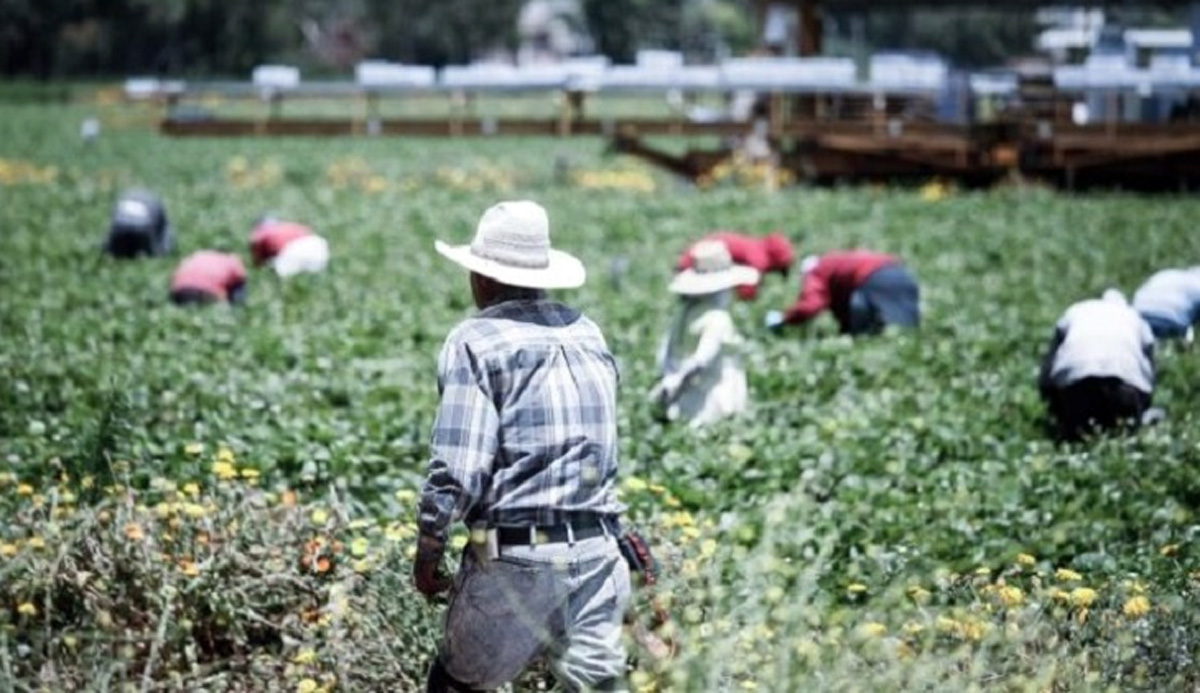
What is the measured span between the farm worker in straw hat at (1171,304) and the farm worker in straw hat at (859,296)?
1.62m

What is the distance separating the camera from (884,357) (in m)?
12.1

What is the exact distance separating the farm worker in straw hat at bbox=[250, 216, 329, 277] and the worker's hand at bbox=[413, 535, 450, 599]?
1140 centimetres

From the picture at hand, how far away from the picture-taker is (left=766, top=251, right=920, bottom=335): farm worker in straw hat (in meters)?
13.1

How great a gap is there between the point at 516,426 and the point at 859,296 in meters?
8.56

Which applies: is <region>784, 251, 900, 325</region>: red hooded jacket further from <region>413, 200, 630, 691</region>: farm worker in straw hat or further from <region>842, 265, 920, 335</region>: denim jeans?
<region>413, 200, 630, 691</region>: farm worker in straw hat

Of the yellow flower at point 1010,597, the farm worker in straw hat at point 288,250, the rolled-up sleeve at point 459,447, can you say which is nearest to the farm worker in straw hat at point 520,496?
the rolled-up sleeve at point 459,447

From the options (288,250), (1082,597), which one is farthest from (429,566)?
(288,250)

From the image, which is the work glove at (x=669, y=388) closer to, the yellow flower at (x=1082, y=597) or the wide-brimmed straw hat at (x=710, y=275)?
the wide-brimmed straw hat at (x=710, y=275)

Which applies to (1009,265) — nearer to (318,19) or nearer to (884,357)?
(884,357)

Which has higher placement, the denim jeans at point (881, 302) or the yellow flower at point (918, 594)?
the yellow flower at point (918, 594)

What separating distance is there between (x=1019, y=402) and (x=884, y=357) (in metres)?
1.54

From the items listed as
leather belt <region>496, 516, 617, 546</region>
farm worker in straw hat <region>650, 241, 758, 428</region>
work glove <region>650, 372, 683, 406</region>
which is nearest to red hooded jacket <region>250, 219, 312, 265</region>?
farm worker in straw hat <region>650, 241, 758, 428</region>

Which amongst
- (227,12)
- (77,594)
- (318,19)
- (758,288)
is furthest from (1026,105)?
(318,19)

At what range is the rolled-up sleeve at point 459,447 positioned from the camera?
4703 mm
